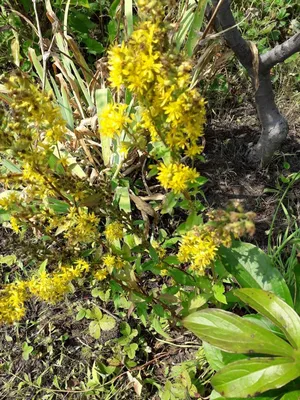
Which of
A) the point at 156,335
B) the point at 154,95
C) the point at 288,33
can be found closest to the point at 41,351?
the point at 156,335

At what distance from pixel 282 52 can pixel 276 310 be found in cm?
107

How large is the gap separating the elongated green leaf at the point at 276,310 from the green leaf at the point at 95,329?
2.75 ft

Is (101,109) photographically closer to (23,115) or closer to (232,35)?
(232,35)

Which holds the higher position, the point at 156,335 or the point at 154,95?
the point at 154,95

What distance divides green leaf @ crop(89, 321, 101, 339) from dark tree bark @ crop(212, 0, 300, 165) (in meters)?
1.15

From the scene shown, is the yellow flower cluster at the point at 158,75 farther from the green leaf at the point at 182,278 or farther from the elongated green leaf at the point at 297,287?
the elongated green leaf at the point at 297,287

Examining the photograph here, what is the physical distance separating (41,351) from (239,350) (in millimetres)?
1106

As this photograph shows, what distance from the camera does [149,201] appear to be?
224 cm

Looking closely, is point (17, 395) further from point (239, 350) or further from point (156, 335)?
point (239, 350)

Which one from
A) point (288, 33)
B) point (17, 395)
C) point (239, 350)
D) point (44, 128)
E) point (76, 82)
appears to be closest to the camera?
point (44, 128)

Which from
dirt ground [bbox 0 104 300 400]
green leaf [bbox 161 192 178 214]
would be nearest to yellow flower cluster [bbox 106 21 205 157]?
green leaf [bbox 161 192 178 214]

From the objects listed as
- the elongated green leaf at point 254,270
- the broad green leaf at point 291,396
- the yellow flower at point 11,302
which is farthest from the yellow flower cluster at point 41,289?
the broad green leaf at point 291,396

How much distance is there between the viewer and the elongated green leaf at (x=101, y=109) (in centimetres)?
210

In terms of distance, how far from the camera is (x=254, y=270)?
66.4 inches
